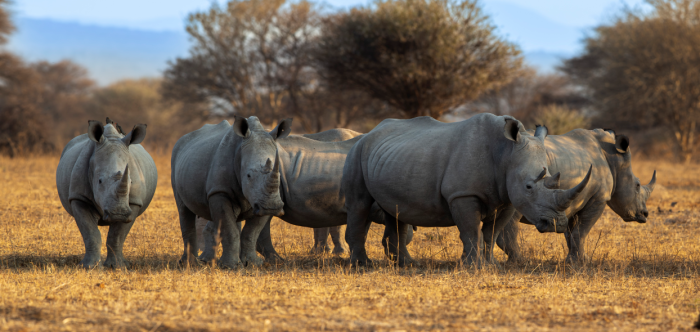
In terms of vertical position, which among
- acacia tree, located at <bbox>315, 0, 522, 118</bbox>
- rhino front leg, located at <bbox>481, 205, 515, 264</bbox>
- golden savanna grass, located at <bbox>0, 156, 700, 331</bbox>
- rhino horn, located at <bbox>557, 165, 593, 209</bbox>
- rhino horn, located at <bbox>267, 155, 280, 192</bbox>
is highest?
acacia tree, located at <bbox>315, 0, 522, 118</bbox>

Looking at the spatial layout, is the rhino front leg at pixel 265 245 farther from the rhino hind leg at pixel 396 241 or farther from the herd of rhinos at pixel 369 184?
the rhino hind leg at pixel 396 241

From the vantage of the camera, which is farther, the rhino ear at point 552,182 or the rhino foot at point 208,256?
the rhino foot at point 208,256

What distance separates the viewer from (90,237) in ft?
24.3

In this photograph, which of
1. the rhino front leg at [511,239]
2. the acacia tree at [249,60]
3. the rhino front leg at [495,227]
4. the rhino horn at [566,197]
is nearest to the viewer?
the rhino horn at [566,197]

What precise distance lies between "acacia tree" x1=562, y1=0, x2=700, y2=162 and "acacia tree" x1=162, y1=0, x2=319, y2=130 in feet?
42.9

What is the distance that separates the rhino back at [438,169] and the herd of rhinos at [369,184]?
0.04ft

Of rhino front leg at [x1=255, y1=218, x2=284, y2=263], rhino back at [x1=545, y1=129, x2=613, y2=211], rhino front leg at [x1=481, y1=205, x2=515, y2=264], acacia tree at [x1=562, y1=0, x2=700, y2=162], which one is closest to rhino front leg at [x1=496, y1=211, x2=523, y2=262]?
rhino front leg at [x1=481, y1=205, x2=515, y2=264]

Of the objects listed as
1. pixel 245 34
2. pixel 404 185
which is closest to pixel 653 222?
pixel 404 185

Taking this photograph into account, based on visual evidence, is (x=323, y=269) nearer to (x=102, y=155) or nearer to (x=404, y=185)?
(x=404, y=185)

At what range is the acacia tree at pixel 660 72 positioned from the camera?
27.6m

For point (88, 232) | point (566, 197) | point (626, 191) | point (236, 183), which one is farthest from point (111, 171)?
point (626, 191)

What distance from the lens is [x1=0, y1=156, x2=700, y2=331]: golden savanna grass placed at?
195 inches

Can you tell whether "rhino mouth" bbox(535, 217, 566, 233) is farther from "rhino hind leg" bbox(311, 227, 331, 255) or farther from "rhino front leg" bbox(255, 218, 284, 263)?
"rhino hind leg" bbox(311, 227, 331, 255)

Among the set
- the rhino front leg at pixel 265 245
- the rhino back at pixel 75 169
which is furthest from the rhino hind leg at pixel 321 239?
the rhino back at pixel 75 169
